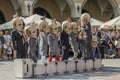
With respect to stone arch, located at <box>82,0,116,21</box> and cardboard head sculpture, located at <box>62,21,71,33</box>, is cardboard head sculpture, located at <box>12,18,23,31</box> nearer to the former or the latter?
→ cardboard head sculpture, located at <box>62,21,71,33</box>

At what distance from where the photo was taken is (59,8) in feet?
105

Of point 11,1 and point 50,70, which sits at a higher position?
point 11,1

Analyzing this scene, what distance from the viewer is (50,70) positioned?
12.1 m

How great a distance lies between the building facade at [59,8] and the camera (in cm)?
2781

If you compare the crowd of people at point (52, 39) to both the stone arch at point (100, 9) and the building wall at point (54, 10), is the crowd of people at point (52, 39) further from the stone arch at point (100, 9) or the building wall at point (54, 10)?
the stone arch at point (100, 9)

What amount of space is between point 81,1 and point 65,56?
50.4 ft

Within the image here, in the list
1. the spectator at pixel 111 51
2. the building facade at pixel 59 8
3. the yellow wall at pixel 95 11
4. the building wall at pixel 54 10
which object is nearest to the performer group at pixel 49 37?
the spectator at pixel 111 51

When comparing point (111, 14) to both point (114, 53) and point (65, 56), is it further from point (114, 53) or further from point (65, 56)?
point (65, 56)

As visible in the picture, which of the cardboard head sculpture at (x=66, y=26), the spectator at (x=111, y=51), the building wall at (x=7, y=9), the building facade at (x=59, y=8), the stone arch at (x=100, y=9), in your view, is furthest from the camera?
the stone arch at (x=100, y=9)

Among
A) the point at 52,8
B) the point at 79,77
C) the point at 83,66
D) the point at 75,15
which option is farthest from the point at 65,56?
the point at 52,8

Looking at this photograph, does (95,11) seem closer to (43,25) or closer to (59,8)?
(59,8)

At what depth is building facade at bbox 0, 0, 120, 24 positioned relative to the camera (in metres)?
27.8

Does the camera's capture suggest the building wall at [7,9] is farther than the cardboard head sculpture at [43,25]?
Yes

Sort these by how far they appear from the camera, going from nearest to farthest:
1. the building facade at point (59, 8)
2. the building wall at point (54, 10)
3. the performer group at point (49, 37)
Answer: the performer group at point (49, 37) → the building facade at point (59, 8) → the building wall at point (54, 10)
